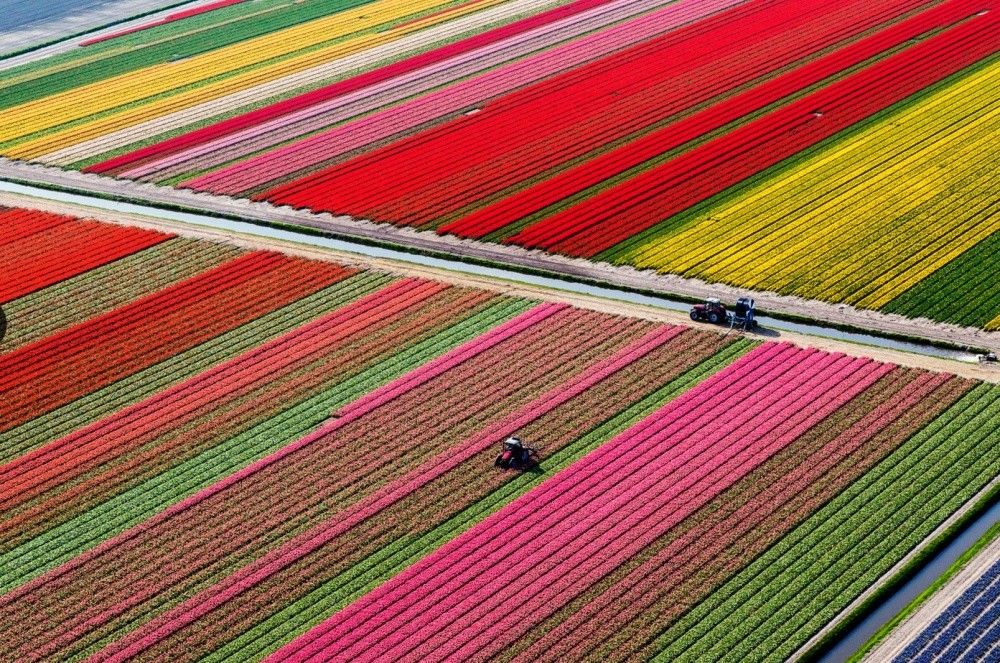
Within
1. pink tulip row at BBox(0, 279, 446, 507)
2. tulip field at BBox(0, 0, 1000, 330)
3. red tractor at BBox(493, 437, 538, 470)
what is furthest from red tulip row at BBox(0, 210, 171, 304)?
red tractor at BBox(493, 437, 538, 470)

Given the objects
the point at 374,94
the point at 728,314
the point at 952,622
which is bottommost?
the point at 952,622

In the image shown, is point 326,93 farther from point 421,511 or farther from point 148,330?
point 421,511

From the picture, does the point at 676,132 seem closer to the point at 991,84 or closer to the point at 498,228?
the point at 498,228

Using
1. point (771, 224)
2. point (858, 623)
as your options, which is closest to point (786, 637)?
point (858, 623)

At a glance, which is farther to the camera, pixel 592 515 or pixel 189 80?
pixel 189 80

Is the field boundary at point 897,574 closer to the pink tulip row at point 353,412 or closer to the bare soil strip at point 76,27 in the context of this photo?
the pink tulip row at point 353,412

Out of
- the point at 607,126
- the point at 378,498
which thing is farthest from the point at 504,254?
the point at 378,498

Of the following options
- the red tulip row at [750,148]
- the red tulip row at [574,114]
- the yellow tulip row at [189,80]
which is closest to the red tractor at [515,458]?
the red tulip row at [750,148]
